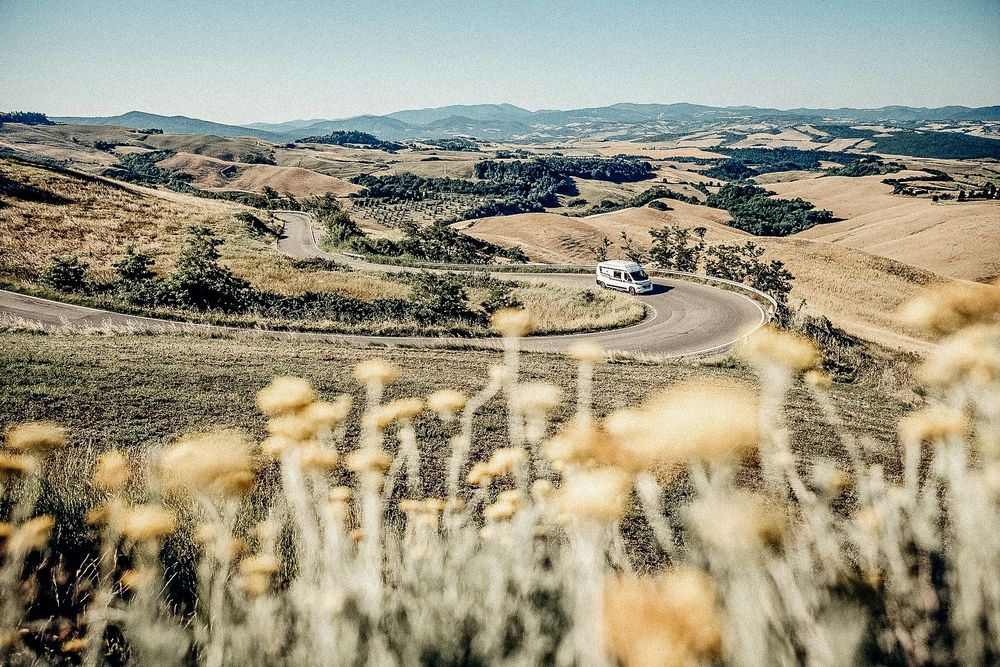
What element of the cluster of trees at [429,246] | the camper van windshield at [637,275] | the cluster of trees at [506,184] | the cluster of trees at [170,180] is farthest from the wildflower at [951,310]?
the cluster of trees at [170,180]

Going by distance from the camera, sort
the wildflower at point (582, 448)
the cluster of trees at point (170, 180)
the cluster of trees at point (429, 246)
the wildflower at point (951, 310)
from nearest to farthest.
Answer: the wildflower at point (582, 448) < the wildflower at point (951, 310) < the cluster of trees at point (429, 246) < the cluster of trees at point (170, 180)

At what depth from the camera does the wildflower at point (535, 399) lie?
232 cm

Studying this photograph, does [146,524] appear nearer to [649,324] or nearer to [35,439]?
[35,439]

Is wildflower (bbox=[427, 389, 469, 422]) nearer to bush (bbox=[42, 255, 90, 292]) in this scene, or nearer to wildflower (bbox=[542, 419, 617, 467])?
wildflower (bbox=[542, 419, 617, 467])

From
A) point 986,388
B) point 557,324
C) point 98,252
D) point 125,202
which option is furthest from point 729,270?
point 125,202

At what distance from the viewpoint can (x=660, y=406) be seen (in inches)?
79.6

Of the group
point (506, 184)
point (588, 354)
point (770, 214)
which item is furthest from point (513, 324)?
point (506, 184)

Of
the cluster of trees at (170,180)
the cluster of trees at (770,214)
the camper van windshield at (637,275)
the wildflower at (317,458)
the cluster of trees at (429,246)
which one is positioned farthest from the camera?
the cluster of trees at (770,214)

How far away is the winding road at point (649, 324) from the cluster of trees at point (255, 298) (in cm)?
357

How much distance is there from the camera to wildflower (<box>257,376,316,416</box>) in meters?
2.21

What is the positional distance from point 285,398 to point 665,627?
1.73 meters

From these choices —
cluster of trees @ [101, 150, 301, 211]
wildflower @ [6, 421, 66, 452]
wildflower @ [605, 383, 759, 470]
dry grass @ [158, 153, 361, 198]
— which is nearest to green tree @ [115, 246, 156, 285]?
wildflower @ [6, 421, 66, 452]

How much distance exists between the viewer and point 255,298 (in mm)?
30000

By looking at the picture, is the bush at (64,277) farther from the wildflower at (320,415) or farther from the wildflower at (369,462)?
the wildflower at (369,462)
